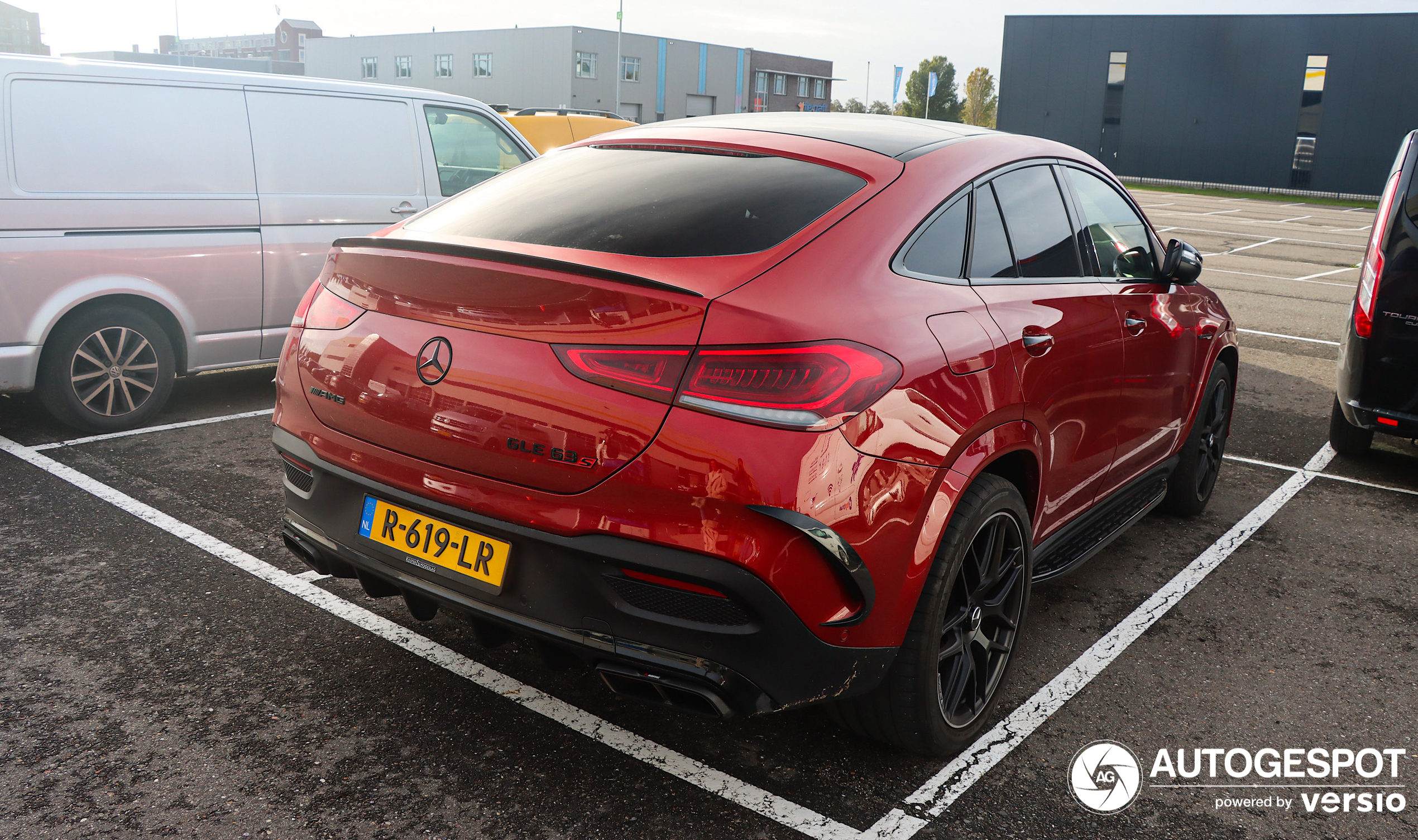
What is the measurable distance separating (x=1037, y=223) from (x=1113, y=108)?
49125 millimetres

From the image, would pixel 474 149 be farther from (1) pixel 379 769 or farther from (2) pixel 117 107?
(1) pixel 379 769

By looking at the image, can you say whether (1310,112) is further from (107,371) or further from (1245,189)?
(107,371)

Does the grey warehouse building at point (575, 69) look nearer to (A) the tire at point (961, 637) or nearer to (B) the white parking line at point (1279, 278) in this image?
(B) the white parking line at point (1279, 278)

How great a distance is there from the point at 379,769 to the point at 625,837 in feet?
2.25

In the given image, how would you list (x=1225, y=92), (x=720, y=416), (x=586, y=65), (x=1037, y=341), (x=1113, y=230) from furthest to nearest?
1. (x=586, y=65)
2. (x=1225, y=92)
3. (x=1113, y=230)
4. (x=1037, y=341)
5. (x=720, y=416)

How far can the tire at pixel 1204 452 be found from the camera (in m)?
4.64

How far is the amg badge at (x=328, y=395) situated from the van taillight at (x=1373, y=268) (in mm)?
5094

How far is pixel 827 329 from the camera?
230 cm

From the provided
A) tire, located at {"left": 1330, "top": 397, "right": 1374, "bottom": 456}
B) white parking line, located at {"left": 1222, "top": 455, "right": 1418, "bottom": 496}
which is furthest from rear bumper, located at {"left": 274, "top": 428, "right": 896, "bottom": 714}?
tire, located at {"left": 1330, "top": 397, "right": 1374, "bottom": 456}

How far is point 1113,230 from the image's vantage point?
389 cm

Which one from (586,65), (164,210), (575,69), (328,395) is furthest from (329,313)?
(586,65)

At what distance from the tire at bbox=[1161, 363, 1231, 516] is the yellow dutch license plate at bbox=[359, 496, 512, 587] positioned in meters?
3.34

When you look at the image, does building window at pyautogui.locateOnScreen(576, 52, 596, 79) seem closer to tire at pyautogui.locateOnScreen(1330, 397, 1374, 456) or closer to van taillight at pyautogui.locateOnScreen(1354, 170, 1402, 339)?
tire at pyautogui.locateOnScreen(1330, 397, 1374, 456)

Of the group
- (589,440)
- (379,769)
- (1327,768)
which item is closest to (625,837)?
(379,769)
